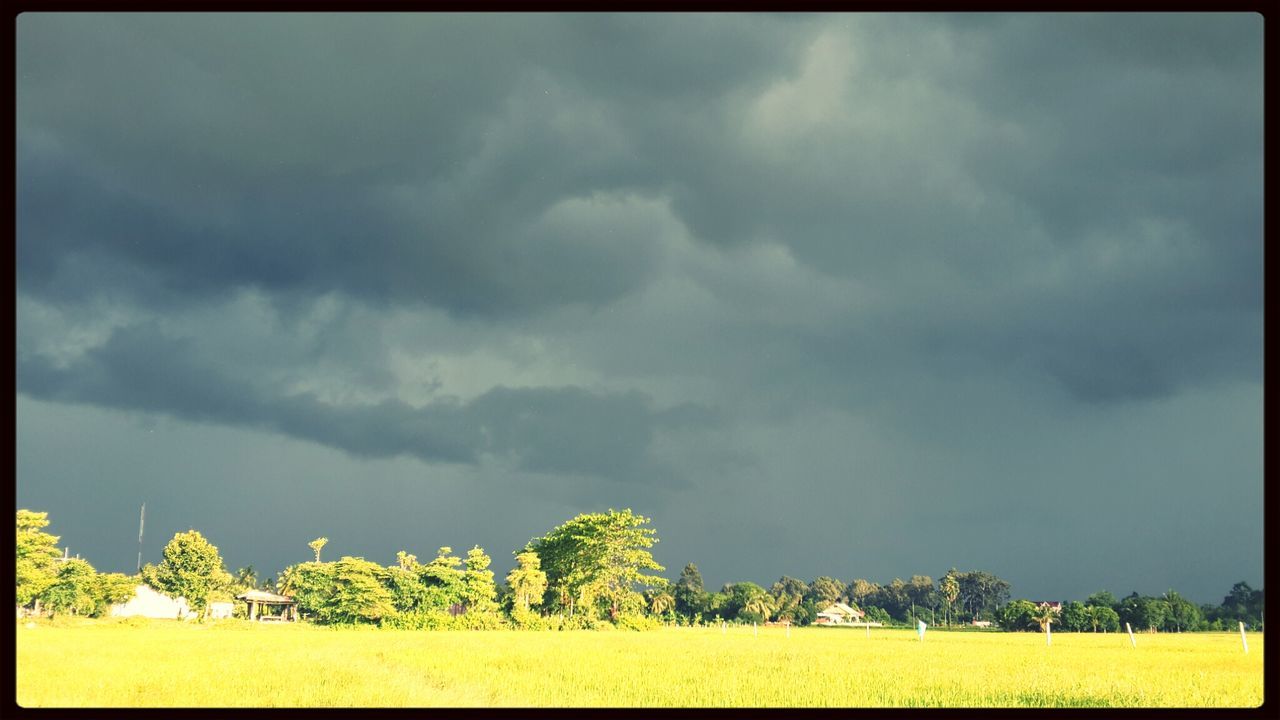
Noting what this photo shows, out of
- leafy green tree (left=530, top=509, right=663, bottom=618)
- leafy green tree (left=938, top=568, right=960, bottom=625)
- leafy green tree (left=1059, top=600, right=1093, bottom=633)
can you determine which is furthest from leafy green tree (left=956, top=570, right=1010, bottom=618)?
leafy green tree (left=530, top=509, right=663, bottom=618)

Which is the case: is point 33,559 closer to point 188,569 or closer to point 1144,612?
point 188,569

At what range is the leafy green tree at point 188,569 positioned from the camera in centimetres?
5291

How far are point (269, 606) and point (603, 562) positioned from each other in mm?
30928

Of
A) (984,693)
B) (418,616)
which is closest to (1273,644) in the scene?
(984,693)

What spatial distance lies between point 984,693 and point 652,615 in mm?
54501

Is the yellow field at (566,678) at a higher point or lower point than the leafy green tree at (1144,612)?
higher

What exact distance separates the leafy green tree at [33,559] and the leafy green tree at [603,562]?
42.4m

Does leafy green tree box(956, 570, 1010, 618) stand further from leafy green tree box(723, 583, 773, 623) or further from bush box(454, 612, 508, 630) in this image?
bush box(454, 612, 508, 630)

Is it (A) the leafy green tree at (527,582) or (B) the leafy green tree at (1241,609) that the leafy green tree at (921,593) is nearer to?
(B) the leafy green tree at (1241,609)

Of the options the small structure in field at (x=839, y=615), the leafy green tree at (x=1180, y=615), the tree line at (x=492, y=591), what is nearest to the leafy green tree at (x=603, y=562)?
the tree line at (x=492, y=591)

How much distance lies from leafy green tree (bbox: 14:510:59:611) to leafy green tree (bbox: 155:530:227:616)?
29.8 meters

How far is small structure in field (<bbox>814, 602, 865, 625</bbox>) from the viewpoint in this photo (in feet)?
433

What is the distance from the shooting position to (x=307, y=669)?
2095cm

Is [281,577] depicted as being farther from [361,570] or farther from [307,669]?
[307,669]
